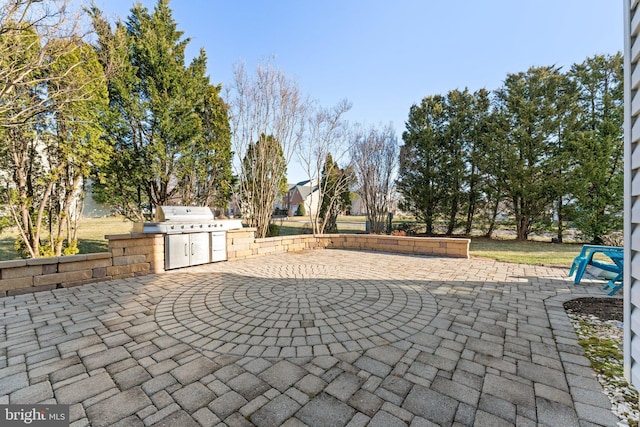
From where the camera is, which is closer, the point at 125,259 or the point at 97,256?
the point at 97,256

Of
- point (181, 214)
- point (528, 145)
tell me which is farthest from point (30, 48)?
point (528, 145)

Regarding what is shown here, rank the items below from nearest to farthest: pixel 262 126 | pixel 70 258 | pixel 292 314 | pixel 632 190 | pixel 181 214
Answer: pixel 632 190
pixel 292 314
pixel 70 258
pixel 181 214
pixel 262 126

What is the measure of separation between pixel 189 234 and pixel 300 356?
4269mm

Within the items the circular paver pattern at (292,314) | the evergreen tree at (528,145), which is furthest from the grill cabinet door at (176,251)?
the evergreen tree at (528,145)

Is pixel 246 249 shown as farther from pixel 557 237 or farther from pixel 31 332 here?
pixel 557 237

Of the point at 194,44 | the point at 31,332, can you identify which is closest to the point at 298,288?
the point at 31,332

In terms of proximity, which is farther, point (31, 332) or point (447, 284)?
point (447, 284)

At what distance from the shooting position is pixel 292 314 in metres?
3.09

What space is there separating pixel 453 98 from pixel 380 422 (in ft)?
48.9

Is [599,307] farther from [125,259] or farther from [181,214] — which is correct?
[125,259]

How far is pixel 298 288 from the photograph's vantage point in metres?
4.12

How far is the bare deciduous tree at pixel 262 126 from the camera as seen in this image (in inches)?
309

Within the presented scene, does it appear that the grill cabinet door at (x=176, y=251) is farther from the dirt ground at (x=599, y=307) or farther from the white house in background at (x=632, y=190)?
the dirt ground at (x=599, y=307)

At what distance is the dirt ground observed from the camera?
3123mm
